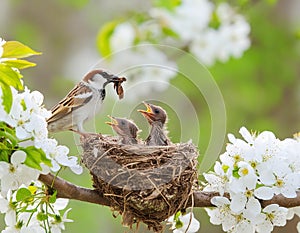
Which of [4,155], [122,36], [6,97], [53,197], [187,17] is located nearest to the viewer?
[6,97]

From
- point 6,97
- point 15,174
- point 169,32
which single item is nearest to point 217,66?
point 169,32

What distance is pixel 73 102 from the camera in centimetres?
284

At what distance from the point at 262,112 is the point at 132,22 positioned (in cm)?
311

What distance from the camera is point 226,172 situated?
2.85 meters

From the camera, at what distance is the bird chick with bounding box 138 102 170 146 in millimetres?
3398

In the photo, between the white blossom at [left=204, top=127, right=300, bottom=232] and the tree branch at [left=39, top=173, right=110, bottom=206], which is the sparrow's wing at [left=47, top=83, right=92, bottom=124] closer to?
the tree branch at [left=39, top=173, right=110, bottom=206]

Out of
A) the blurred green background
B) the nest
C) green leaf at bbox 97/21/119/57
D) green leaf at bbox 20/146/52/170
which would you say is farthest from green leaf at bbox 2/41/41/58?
the blurred green background

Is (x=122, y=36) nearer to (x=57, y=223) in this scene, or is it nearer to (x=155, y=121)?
(x=155, y=121)

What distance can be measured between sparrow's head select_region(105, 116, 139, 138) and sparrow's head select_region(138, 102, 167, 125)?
0.19m

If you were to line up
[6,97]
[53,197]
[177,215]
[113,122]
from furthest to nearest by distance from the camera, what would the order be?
[113,122], [177,215], [53,197], [6,97]

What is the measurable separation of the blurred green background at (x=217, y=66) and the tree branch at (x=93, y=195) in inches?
177

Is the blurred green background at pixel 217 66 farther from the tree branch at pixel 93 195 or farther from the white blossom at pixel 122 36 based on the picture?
the tree branch at pixel 93 195

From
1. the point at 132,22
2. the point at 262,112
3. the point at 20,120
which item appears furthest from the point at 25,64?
the point at 262,112

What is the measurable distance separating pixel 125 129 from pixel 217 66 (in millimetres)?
5323
